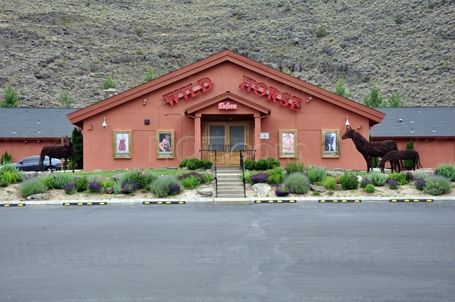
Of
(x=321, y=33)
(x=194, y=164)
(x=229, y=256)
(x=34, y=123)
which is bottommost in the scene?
(x=229, y=256)

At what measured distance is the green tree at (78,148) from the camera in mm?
38406

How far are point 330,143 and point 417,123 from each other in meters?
16.9

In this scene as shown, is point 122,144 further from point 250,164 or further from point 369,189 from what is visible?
point 369,189

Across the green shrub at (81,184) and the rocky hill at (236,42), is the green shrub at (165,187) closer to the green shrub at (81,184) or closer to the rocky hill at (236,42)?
the green shrub at (81,184)

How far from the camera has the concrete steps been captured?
27.1m

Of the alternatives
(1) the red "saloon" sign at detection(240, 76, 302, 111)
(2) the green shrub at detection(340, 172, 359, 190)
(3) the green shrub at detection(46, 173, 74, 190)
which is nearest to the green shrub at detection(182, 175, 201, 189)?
(3) the green shrub at detection(46, 173, 74, 190)

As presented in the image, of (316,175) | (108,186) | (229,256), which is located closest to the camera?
(229,256)

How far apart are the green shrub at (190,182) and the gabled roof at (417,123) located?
23066 mm

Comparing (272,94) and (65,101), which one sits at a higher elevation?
(65,101)

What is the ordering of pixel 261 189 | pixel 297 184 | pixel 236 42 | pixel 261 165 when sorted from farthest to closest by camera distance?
1. pixel 236 42
2. pixel 261 165
3. pixel 261 189
4. pixel 297 184

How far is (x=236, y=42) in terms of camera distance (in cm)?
11050

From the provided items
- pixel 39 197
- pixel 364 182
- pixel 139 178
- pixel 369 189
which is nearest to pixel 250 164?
pixel 364 182

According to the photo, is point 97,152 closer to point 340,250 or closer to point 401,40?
point 340,250

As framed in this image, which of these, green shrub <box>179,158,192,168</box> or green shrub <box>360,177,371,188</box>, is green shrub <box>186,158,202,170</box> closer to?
green shrub <box>179,158,192,168</box>
